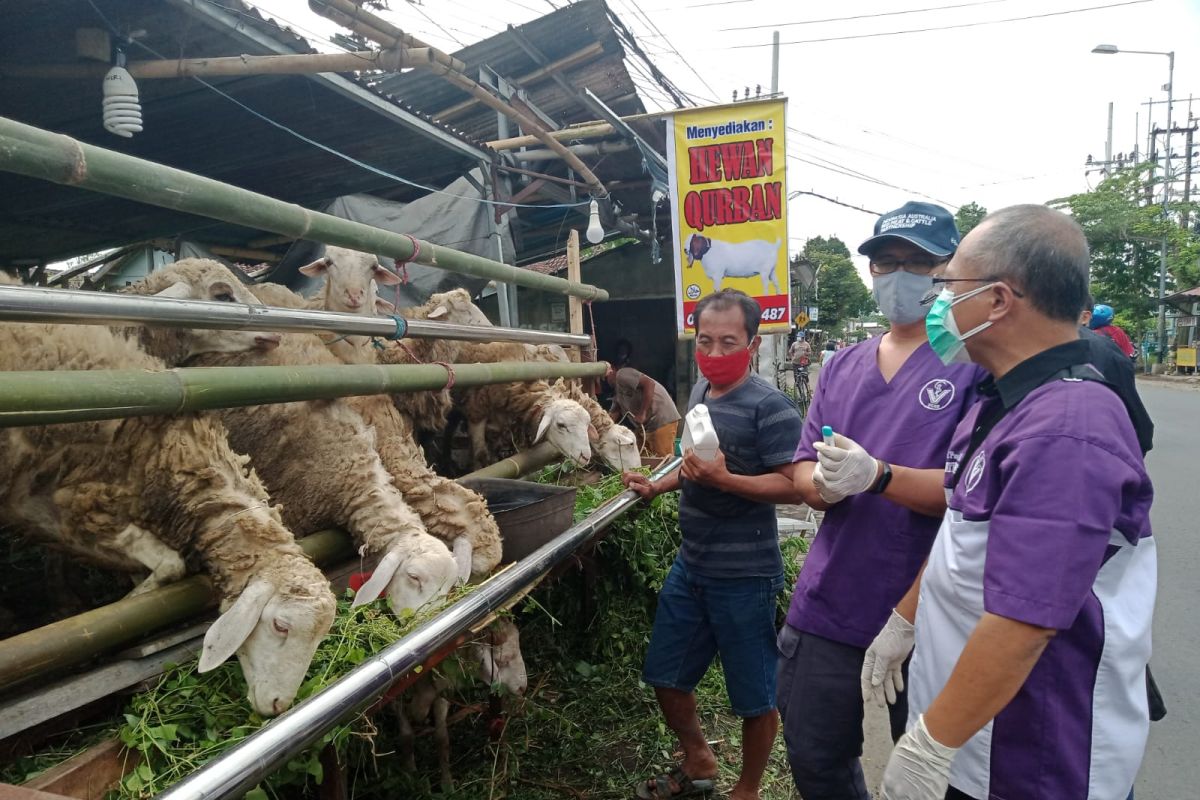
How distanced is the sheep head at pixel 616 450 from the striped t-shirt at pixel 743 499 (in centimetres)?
172

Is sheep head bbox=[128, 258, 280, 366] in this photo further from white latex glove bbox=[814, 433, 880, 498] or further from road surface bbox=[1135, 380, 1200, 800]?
road surface bbox=[1135, 380, 1200, 800]

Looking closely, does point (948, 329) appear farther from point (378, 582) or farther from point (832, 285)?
point (832, 285)

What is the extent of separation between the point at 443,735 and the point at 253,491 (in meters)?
1.19

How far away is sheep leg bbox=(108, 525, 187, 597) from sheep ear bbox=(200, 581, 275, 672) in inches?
14.7

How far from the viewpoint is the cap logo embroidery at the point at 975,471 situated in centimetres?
159

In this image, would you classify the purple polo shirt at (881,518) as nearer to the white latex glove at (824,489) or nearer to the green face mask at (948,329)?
the white latex glove at (824,489)

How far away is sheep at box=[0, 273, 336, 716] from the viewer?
226 centimetres

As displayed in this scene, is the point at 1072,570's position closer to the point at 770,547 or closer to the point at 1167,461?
the point at 770,547

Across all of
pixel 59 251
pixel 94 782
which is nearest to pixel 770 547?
pixel 94 782

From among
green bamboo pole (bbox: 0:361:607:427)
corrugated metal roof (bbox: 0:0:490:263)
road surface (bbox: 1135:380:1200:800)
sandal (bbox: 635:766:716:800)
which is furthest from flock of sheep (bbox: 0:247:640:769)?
road surface (bbox: 1135:380:1200:800)

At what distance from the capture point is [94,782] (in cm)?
152

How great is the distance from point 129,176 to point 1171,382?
3173 cm

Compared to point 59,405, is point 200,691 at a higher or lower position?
lower

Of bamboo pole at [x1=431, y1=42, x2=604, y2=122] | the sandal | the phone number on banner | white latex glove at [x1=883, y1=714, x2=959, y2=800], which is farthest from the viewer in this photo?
bamboo pole at [x1=431, y1=42, x2=604, y2=122]
